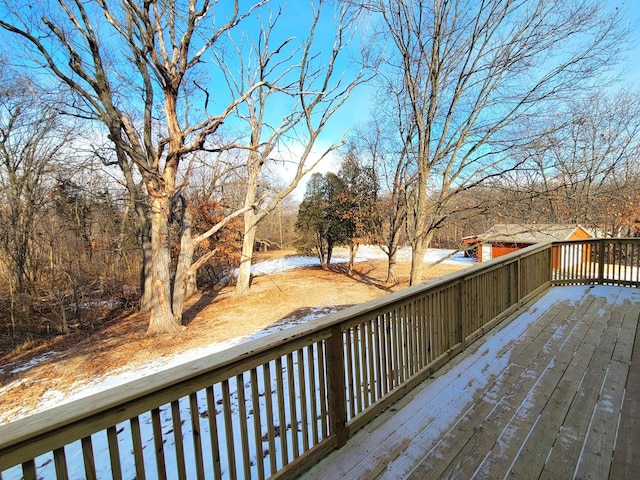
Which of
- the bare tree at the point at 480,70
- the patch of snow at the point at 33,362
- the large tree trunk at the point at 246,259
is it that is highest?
the bare tree at the point at 480,70

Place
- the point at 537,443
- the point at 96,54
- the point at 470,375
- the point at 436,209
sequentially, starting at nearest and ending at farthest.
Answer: the point at 537,443 → the point at 470,375 → the point at 96,54 → the point at 436,209

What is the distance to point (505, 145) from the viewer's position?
303 inches

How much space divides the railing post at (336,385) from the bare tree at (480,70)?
22.1 ft

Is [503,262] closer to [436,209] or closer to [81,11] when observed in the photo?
[436,209]

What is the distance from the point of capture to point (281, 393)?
169 centimetres

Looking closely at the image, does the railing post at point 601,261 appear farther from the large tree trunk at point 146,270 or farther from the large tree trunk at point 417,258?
the large tree trunk at point 146,270

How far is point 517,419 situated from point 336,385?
52.2 inches

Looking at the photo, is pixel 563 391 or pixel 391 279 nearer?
pixel 563 391

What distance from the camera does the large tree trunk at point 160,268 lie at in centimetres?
758

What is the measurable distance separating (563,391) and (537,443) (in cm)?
80

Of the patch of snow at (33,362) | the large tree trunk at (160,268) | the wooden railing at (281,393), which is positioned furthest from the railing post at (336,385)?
the patch of snow at (33,362)

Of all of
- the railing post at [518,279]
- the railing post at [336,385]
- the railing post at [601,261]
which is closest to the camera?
the railing post at [336,385]

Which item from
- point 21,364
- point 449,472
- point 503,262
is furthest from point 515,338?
point 21,364

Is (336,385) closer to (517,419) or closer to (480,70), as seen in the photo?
(517,419)
